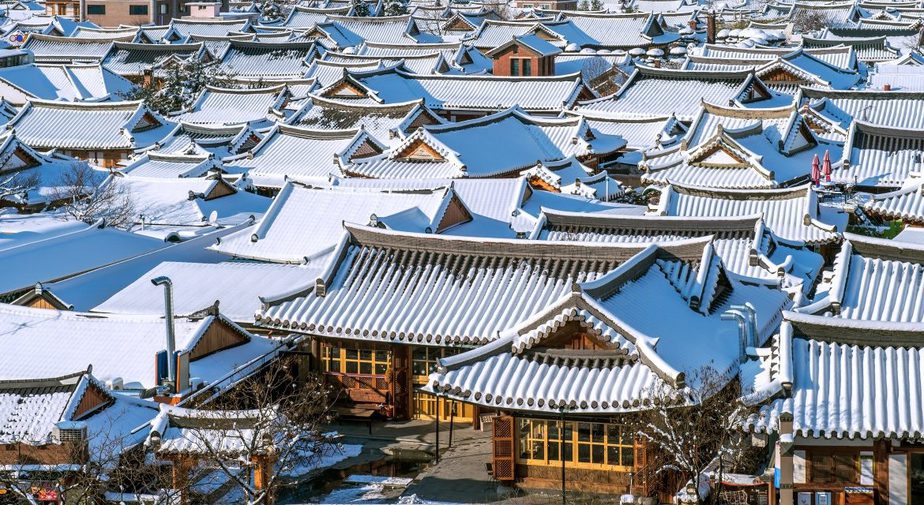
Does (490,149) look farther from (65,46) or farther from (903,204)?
(65,46)

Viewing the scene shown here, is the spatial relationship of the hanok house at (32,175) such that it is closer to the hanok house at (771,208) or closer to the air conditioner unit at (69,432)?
the hanok house at (771,208)

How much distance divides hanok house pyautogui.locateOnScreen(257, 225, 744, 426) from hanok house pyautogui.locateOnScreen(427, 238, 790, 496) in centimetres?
289

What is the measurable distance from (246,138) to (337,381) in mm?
33185

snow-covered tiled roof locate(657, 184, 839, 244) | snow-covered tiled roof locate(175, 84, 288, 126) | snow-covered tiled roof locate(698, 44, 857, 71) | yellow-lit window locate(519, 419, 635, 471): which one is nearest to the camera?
yellow-lit window locate(519, 419, 635, 471)

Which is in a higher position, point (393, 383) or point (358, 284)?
point (358, 284)

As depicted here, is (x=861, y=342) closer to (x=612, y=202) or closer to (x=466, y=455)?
(x=466, y=455)

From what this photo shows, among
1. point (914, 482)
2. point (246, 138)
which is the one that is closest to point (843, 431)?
point (914, 482)

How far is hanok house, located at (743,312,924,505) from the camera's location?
70.9 ft

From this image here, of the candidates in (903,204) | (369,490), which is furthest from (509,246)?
(903,204)

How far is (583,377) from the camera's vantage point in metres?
25.5

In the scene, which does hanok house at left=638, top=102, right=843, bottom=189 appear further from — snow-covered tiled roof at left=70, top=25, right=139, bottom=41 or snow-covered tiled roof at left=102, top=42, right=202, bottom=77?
snow-covered tiled roof at left=70, top=25, right=139, bottom=41

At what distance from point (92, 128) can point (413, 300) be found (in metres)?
40.6

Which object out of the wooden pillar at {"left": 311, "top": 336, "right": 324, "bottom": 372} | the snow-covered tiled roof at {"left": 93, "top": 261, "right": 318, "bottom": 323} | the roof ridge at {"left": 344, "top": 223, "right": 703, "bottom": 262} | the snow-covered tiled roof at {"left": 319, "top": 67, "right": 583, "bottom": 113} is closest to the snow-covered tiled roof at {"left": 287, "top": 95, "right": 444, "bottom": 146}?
the snow-covered tiled roof at {"left": 319, "top": 67, "right": 583, "bottom": 113}

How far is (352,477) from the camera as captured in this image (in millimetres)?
28109
